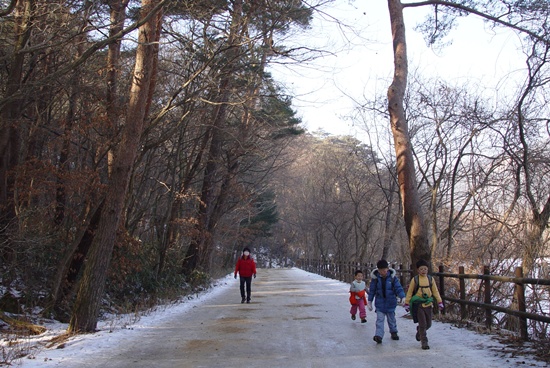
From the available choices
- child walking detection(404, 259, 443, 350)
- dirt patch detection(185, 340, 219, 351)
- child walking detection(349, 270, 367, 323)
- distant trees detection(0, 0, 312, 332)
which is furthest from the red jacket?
child walking detection(404, 259, 443, 350)

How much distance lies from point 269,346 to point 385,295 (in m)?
2.15

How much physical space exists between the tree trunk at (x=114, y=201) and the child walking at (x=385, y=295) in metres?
4.83

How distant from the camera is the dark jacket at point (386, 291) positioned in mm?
7879

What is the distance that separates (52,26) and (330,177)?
29454 mm

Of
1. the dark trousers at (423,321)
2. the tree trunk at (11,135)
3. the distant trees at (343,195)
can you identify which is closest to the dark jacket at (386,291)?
the dark trousers at (423,321)

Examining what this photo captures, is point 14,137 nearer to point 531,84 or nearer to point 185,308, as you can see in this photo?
point 185,308

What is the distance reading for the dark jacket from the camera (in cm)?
788

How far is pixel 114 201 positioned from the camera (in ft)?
29.7

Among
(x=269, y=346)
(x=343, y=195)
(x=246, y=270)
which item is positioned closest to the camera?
(x=269, y=346)

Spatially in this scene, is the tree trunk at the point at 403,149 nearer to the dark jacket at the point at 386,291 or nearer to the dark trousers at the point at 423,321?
the dark jacket at the point at 386,291

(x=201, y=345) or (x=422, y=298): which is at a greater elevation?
(x=422, y=298)

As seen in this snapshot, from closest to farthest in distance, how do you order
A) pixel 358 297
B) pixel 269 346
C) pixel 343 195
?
pixel 269 346 < pixel 358 297 < pixel 343 195

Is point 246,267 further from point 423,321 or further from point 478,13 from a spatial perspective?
point 478,13

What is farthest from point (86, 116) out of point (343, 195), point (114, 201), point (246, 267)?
point (343, 195)
